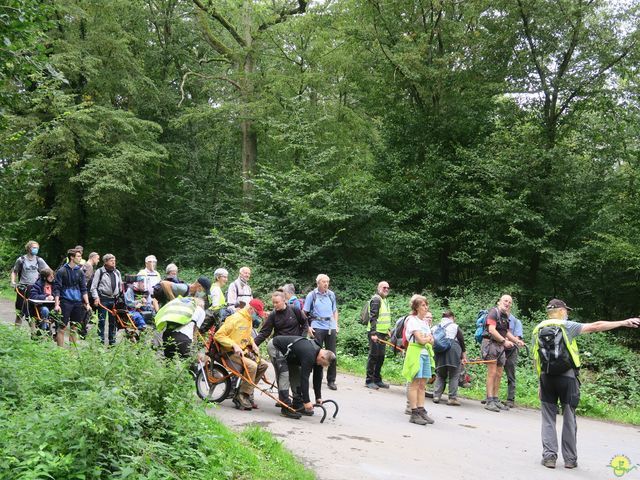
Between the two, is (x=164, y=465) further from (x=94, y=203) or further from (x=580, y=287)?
(x=94, y=203)

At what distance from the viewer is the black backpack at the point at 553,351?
6.75 meters

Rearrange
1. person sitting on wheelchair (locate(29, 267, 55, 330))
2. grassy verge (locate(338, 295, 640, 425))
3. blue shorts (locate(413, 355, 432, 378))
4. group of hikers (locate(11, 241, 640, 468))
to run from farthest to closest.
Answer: grassy verge (locate(338, 295, 640, 425)) → person sitting on wheelchair (locate(29, 267, 55, 330)) → blue shorts (locate(413, 355, 432, 378)) → group of hikers (locate(11, 241, 640, 468))

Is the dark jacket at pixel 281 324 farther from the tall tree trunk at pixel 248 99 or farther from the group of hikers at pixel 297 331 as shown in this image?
the tall tree trunk at pixel 248 99

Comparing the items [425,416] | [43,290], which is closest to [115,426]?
[425,416]

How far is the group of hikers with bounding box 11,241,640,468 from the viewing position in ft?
22.6

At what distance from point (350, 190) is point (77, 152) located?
1196 cm

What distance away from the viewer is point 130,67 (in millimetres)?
24562

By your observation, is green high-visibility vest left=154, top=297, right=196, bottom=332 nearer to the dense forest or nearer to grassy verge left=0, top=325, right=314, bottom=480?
grassy verge left=0, top=325, right=314, bottom=480

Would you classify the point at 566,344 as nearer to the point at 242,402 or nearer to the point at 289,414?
the point at 289,414

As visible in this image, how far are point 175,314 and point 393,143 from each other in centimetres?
1572

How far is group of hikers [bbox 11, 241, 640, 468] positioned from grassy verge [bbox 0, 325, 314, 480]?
1.53 m

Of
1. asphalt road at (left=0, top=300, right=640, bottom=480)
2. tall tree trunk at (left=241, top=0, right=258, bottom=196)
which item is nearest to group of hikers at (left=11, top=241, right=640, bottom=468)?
asphalt road at (left=0, top=300, right=640, bottom=480)

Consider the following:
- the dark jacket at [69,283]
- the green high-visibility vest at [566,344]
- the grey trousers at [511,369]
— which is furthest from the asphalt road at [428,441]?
the dark jacket at [69,283]

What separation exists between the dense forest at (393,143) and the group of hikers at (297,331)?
7157mm
